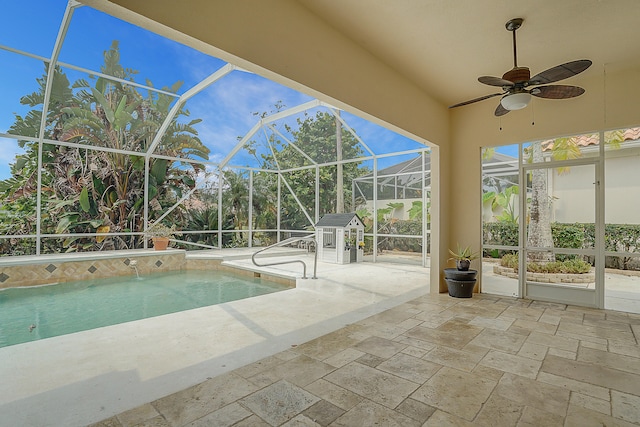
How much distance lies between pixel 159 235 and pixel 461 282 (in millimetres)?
7296

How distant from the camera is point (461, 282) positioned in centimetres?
509

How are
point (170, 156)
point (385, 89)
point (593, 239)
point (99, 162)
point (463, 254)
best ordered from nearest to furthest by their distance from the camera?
Result: 1. point (385, 89)
2. point (593, 239)
3. point (463, 254)
4. point (99, 162)
5. point (170, 156)

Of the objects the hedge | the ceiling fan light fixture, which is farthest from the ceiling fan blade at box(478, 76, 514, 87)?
the hedge

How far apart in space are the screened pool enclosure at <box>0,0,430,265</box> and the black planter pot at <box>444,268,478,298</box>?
3074 mm

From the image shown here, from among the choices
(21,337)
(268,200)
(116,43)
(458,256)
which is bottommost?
(21,337)

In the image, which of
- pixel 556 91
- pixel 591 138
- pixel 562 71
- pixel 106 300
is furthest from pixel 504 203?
pixel 106 300

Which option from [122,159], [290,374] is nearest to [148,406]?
[290,374]

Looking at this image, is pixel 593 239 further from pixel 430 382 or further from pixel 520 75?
pixel 430 382

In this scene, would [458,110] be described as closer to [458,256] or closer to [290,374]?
[458,256]

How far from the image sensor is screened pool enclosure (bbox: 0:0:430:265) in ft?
22.9

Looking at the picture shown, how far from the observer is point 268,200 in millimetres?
11453

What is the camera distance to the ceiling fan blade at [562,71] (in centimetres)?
282

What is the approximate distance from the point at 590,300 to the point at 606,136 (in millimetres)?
2385

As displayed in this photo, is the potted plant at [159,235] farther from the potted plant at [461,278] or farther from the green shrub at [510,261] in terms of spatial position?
the green shrub at [510,261]
